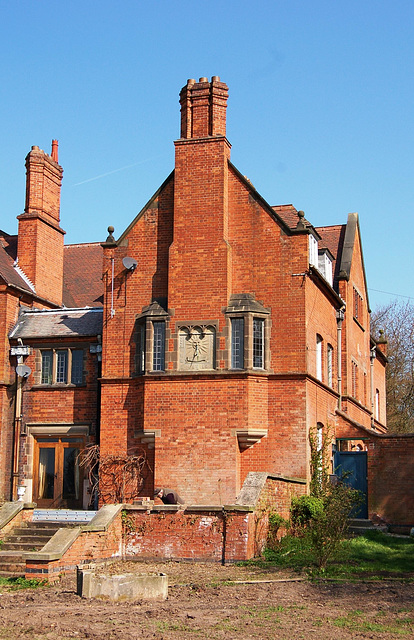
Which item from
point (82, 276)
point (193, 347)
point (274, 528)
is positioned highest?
point (82, 276)

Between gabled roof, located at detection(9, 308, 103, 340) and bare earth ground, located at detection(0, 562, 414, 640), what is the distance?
11605 millimetres

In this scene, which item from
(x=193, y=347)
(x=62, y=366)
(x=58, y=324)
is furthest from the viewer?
(x=58, y=324)

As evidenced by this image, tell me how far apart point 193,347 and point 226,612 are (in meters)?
11.7

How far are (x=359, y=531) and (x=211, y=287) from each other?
8.11 meters

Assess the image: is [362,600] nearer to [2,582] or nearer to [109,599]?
[109,599]

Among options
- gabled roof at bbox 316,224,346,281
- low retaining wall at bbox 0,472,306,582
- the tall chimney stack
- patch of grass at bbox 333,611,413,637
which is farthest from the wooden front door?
patch of grass at bbox 333,611,413,637

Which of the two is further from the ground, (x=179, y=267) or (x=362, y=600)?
(x=179, y=267)

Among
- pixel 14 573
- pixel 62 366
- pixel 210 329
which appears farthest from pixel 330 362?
pixel 14 573

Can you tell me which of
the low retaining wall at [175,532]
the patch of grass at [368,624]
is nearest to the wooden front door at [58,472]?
the low retaining wall at [175,532]

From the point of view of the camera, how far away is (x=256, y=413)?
73.3ft

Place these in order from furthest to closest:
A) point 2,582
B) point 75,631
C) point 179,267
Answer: point 179,267 < point 2,582 < point 75,631

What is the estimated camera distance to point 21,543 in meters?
19.3

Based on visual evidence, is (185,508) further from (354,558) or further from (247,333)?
(247,333)

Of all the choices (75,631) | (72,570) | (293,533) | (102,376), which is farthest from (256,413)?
(75,631)
